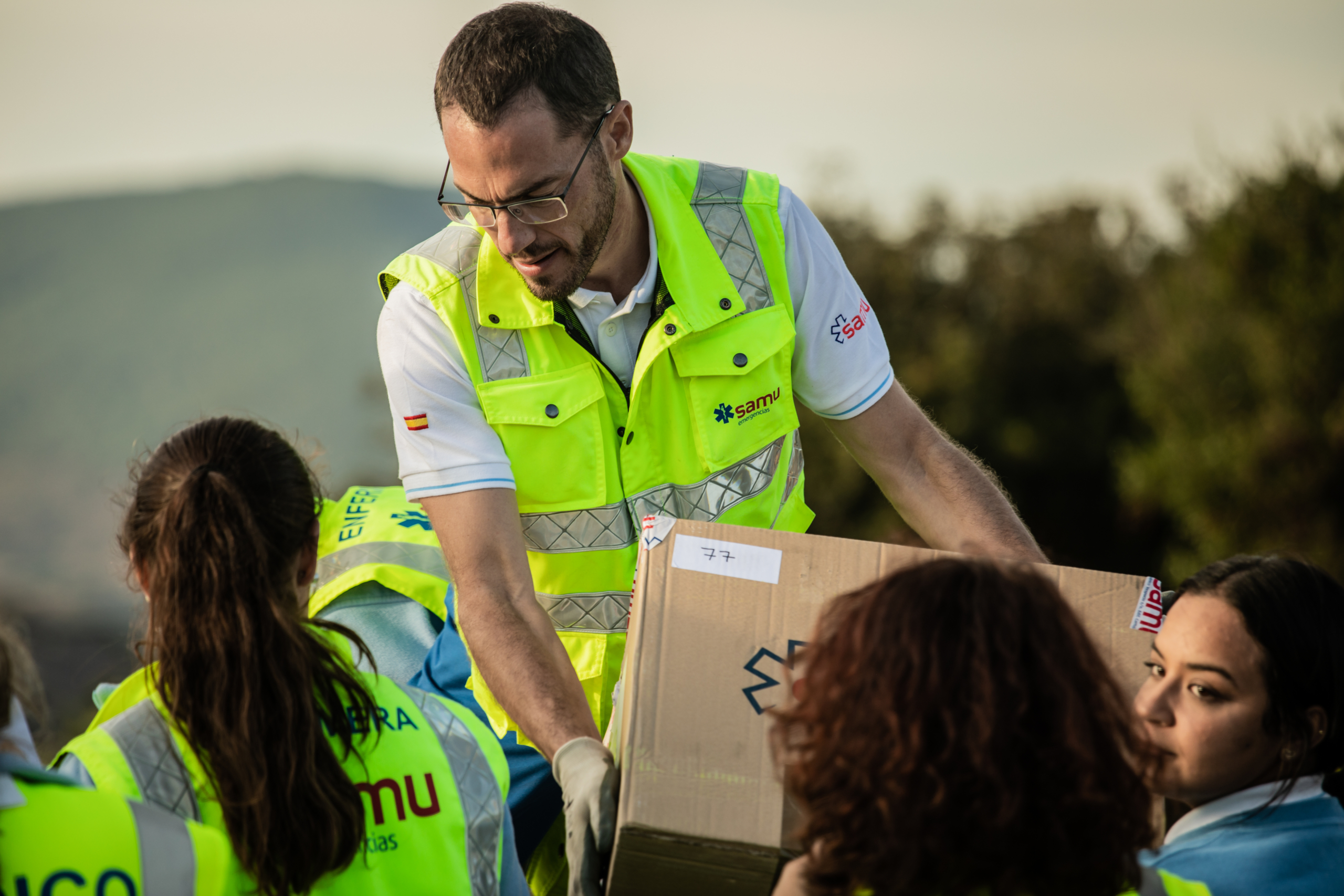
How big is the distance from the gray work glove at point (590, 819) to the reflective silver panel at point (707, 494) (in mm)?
681

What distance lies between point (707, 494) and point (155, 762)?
125 cm

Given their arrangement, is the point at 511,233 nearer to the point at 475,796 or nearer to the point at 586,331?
the point at 586,331

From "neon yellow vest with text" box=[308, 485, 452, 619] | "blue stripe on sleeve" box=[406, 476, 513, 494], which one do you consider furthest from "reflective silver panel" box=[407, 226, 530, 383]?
"neon yellow vest with text" box=[308, 485, 452, 619]

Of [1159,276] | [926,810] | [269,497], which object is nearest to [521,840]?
[269,497]

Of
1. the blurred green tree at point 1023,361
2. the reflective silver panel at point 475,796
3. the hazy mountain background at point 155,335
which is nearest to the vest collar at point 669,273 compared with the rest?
the reflective silver panel at point 475,796

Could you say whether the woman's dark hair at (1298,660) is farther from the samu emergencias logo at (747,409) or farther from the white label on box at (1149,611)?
the samu emergencias logo at (747,409)

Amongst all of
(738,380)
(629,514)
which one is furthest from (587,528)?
(738,380)

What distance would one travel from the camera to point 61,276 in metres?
41.8

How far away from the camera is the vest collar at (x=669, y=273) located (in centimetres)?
244

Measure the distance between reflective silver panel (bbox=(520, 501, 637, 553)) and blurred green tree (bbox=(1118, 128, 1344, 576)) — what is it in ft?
35.6

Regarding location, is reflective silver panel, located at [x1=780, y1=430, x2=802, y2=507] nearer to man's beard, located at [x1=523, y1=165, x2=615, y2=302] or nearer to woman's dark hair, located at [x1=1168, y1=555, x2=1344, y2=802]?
man's beard, located at [x1=523, y1=165, x2=615, y2=302]

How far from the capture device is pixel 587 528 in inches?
96.7

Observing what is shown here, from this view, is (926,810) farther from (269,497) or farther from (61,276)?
(61,276)

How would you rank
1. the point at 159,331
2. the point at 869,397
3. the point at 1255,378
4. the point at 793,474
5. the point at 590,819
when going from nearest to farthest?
the point at 590,819, the point at 869,397, the point at 793,474, the point at 1255,378, the point at 159,331
